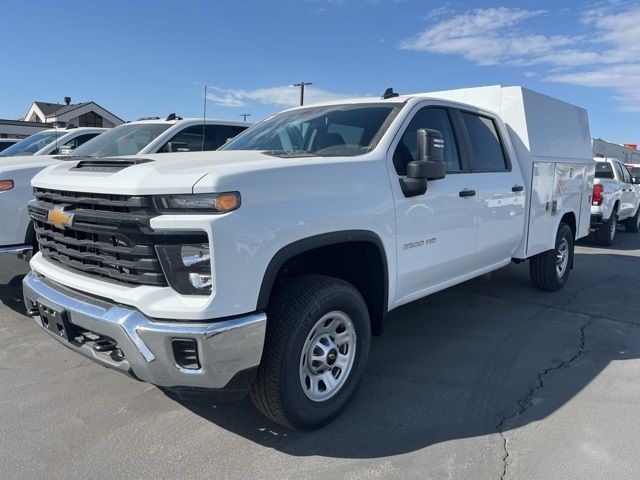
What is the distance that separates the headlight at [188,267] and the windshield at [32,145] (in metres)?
6.73

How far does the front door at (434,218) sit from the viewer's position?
3.62 meters

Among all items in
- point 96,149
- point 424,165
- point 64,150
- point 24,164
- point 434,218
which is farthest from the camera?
point 64,150

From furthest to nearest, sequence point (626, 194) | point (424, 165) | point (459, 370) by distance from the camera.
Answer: point (626, 194), point (459, 370), point (424, 165)

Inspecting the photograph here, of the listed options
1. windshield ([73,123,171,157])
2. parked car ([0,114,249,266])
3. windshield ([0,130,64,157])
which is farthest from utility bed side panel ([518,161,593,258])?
windshield ([0,130,64,157])

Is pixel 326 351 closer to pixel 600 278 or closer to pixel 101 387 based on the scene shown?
pixel 101 387

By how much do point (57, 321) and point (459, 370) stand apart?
288 centimetres

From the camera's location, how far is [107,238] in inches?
110

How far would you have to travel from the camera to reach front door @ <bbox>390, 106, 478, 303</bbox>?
11.9 ft

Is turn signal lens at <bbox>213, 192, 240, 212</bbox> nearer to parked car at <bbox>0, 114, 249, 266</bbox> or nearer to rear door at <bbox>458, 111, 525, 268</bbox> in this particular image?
rear door at <bbox>458, 111, 525, 268</bbox>

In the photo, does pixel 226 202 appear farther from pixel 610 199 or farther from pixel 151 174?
pixel 610 199

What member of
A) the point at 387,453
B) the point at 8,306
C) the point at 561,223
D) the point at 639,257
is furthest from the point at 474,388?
the point at 639,257

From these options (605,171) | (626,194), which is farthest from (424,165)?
(626,194)

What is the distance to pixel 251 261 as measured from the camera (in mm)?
2562

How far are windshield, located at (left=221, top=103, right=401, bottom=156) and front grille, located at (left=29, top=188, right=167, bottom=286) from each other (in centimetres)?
117
